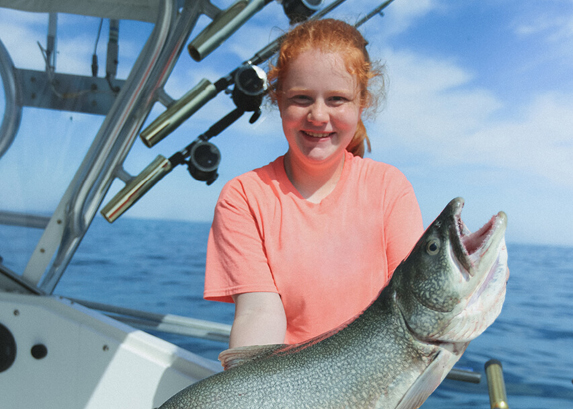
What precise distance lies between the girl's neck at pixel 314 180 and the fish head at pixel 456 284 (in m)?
0.75

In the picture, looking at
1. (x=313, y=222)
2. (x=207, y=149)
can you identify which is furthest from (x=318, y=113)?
(x=207, y=149)

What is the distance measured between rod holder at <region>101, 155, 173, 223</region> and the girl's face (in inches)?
38.4

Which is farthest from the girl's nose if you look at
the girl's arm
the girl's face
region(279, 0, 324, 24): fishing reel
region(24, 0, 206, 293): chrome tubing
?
region(24, 0, 206, 293): chrome tubing

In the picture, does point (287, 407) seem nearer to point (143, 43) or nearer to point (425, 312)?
point (425, 312)

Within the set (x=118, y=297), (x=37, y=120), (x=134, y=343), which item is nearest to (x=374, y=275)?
(x=134, y=343)

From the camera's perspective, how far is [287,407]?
94 cm

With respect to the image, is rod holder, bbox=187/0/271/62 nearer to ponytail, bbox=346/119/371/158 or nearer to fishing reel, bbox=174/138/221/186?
fishing reel, bbox=174/138/221/186

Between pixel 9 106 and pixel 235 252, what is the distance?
163 centimetres

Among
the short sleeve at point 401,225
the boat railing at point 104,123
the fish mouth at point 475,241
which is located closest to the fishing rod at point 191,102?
the boat railing at point 104,123

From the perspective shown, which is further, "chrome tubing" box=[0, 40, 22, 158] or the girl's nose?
"chrome tubing" box=[0, 40, 22, 158]

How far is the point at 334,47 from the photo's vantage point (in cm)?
156

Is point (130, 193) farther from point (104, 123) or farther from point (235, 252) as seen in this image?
point (235, 252)

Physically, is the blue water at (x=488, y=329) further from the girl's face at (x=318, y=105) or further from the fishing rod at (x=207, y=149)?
the girl's face at (x=318, y=105)

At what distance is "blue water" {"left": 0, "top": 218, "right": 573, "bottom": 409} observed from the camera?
14.3 ft
